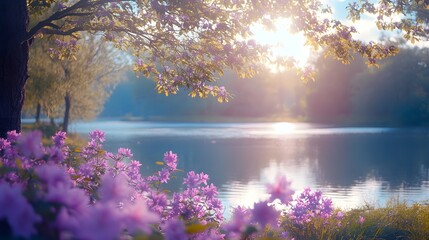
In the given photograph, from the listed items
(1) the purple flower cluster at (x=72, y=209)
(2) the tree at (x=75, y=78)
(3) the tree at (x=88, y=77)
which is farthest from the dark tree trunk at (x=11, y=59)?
(3) the tree at (x=88, y=77)

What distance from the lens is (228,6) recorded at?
772 cm

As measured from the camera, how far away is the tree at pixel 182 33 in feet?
23.8

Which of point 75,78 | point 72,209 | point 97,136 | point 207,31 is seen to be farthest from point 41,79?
point 72,209

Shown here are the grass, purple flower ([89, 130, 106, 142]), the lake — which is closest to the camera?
purple flower ([89, 130, 106, 142])

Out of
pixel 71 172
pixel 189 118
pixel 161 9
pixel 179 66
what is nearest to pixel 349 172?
pixel 179 66

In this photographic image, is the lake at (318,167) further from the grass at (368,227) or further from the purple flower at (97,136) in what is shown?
the purple flower at (97,136)

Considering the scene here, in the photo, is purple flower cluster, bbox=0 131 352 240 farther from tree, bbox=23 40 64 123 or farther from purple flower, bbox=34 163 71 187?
tree, bbox=23 40 64 123

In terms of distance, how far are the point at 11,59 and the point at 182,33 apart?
2.35 meters

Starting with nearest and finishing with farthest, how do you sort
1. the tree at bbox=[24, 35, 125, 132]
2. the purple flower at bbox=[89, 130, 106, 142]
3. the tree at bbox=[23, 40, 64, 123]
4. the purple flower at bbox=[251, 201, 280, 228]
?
the purple flower at bbox=[251, 201, 280, 228] < the purple flower at bbox=[89, 130, 106, 142] < the tree at bbox=[23, 40, 64, 123] < the tree at bbox=[24, 35, 125, 132]

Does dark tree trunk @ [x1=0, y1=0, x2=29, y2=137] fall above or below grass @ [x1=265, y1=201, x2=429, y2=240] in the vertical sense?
above

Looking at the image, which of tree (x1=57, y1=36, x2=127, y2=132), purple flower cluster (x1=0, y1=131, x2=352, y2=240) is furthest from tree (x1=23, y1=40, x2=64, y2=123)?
purple flower cluster (x1=0, y1=131, x2=352, y2=240)

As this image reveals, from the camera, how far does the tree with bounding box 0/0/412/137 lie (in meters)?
7.26

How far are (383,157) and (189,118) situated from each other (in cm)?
6060

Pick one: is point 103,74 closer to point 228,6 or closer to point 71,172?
point 228,6
